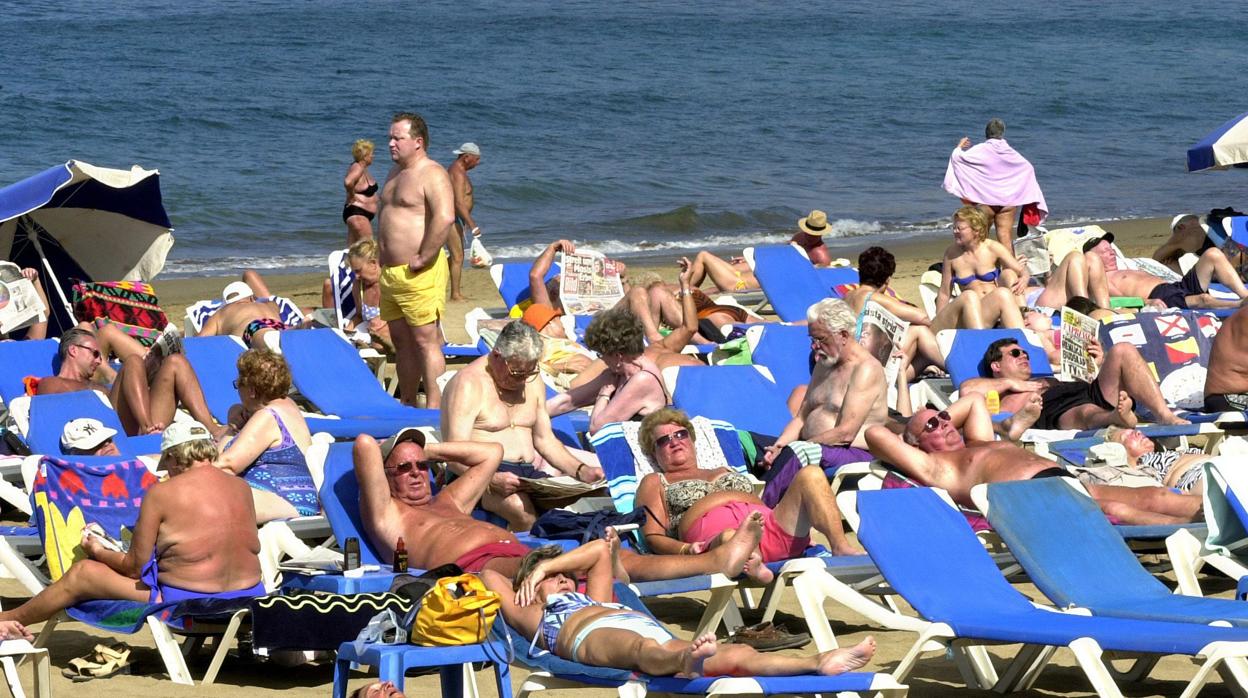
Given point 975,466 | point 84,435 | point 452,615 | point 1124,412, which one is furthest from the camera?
point 1124,412

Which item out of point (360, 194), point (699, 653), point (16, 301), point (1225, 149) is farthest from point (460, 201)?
point (699, 653)

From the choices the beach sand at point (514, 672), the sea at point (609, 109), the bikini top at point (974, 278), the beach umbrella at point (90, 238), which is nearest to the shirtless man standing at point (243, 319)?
the beach umbrella at point (90, 238)

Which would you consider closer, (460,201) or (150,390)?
(150,390)

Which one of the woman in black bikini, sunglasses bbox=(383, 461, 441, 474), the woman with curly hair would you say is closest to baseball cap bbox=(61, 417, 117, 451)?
the woman with curly hair

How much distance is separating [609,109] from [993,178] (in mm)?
16873

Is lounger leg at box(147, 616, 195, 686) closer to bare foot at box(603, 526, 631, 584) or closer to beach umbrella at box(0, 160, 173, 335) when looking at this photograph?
bare foot at box(603, 526, 631, 584)

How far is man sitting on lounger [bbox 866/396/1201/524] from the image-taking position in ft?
17.7

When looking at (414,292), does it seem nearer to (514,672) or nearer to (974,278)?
(514,672)

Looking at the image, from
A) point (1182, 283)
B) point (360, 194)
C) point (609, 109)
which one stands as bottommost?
point (609, 109)

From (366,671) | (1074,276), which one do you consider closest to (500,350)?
(366,671)

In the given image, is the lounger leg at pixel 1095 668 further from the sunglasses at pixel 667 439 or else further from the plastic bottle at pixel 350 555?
the plastic bottle at pixel 350 555

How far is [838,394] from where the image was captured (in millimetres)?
6316

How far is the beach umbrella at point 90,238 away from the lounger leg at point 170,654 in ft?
15.5

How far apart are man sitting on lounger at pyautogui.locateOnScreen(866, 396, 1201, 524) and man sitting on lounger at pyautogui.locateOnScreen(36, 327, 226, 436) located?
8.36 feet
